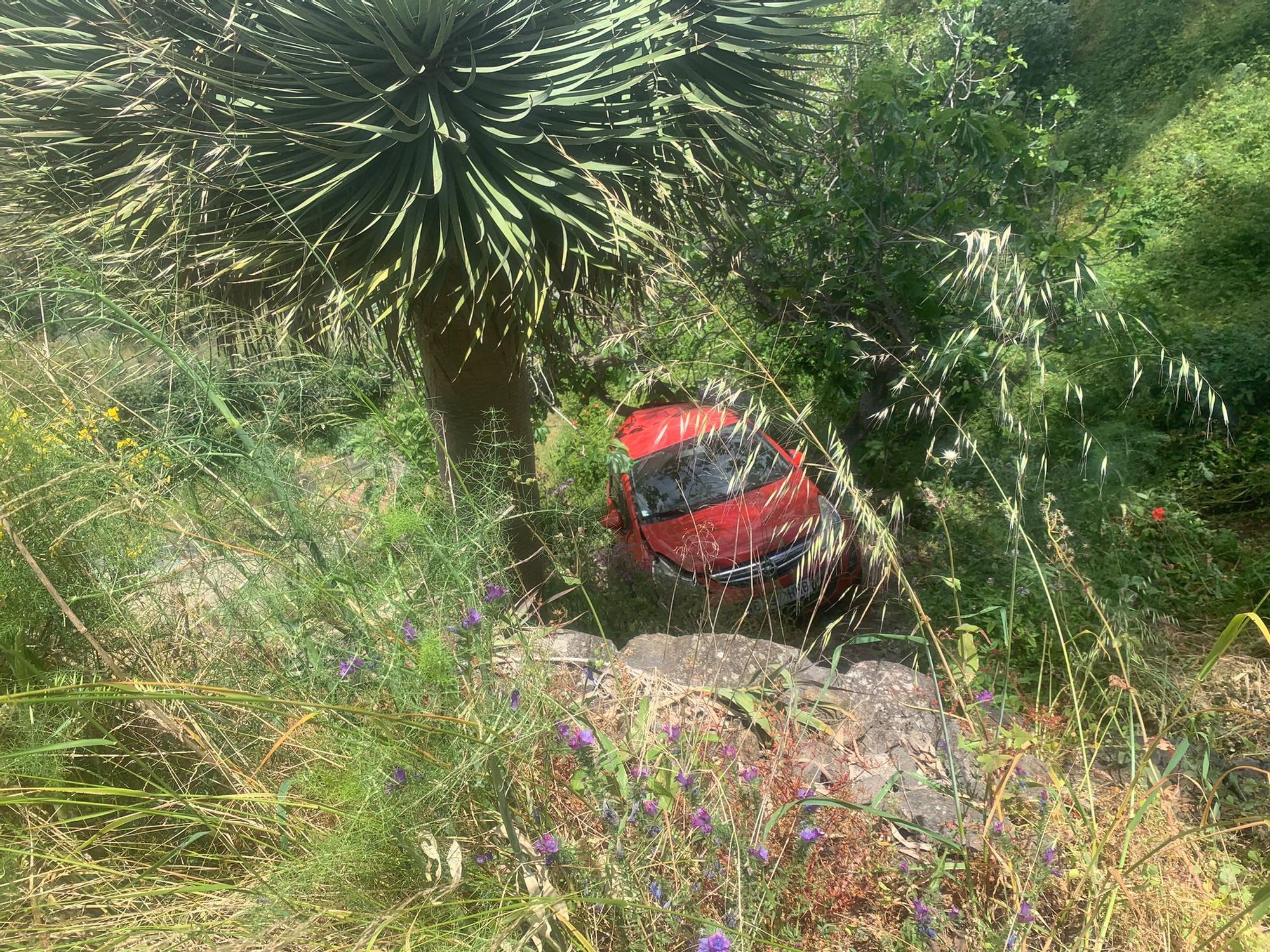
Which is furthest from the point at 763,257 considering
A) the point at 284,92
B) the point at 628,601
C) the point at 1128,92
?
the point at 1128,92

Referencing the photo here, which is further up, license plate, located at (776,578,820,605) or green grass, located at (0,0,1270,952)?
green grass, located at (0,0,1270,952)

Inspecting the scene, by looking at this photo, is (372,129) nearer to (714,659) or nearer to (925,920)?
(714,659)

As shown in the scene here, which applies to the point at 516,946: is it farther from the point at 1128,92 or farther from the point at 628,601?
the point at 1128,92

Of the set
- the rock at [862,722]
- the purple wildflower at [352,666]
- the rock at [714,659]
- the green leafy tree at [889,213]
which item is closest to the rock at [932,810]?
the rock at [862,722]

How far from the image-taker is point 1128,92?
34.0 ft

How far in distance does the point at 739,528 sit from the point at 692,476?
1.64m

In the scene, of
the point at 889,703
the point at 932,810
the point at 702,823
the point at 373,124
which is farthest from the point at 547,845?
→ the point at 373,124

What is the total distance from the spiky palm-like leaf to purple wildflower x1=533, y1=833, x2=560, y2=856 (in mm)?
2123

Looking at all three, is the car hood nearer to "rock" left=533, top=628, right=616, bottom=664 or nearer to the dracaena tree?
"rock" left=533, top=628, right=616, bottom=664

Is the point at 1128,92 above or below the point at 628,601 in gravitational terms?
above

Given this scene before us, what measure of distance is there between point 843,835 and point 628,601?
121 inches

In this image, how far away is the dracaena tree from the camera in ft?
9.14

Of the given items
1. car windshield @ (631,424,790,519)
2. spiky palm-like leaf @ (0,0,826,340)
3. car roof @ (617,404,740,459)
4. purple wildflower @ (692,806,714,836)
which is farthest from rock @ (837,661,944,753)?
car roof @ (617,404,740,459)

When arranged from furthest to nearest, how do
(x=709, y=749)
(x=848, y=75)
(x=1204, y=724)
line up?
(x=848, y=75) → (x=1204, y=724) → (x=709, y=749)
